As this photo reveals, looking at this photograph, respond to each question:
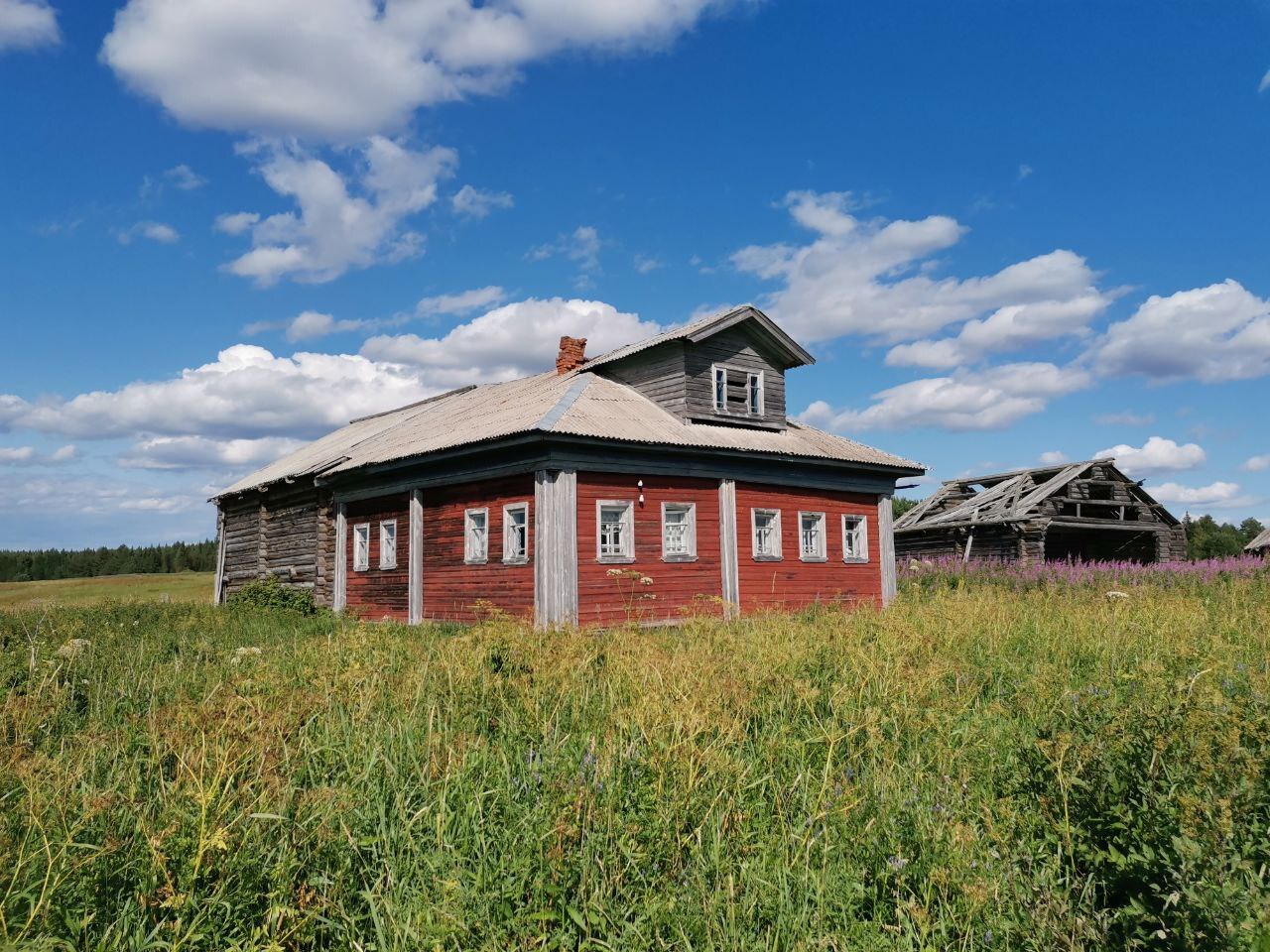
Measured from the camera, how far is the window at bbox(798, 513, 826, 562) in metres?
20.0

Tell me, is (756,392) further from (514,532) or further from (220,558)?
(220,558)

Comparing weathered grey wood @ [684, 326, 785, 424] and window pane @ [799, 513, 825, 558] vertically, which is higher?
weathered grey wood @ [684, 326, 785, 424]

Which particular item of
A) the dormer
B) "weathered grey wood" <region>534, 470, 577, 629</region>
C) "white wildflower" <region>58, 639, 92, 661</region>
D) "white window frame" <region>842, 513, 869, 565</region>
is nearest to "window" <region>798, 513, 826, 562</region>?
"white window frame" <region>842, 513, 869, 565</region>

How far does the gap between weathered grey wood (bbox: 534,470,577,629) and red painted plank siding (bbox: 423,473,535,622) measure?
0.36 m

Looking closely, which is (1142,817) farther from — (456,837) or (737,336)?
(737,336)

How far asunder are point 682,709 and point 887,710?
1800 mm

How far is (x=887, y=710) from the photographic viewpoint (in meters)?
Result: 5.39

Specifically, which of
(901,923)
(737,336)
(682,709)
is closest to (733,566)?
Answer: (737,336)

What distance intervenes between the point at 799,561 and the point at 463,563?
7.79 meters

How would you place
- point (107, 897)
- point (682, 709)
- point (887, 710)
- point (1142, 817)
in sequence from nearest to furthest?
point (107, 897), point (1142, 817), point (682, 709), point (887, 710)

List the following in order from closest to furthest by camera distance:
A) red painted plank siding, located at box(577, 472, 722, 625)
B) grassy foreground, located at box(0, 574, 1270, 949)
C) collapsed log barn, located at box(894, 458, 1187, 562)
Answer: grassy foreground, located at box(0, 574, 1270, 949)
red painted plank siding, located at box(577, 472, 722, 625)
collapsed log barn, located at box(894, 458, 1187, 562)

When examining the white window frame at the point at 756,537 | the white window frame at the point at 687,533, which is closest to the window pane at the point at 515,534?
the white window frame at the point at 687,533

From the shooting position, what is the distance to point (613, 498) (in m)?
16.5

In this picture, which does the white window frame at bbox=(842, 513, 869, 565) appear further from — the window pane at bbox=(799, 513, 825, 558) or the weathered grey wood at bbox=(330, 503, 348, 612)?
the weathered grey wood at bbox=(330, 503, 348, 612)
